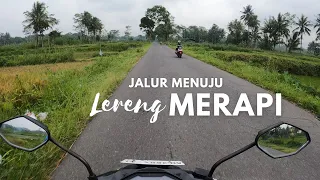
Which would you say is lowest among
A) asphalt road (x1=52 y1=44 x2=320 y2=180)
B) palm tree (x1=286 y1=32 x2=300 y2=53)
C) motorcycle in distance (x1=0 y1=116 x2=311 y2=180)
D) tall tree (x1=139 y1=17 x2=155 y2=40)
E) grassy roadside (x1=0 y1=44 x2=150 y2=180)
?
asphalt road (x1=52 y1=44 x2=320 y2=180)

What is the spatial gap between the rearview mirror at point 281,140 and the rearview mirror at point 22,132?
1062 mm

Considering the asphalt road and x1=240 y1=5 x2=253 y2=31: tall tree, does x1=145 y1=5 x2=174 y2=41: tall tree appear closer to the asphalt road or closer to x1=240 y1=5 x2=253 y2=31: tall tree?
x1=240 y1=5 x2=253 y2=31: tall tree

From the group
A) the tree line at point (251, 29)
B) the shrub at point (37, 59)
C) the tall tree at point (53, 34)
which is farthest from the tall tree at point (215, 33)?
the shrub at point (37, 59)

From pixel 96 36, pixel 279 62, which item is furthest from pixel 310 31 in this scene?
pixel 96 36

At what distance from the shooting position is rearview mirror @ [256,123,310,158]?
1.34 m

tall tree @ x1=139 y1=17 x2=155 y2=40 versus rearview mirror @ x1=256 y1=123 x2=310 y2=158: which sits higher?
tall tree @ x1=139 y1=17 x2=155 y2=40

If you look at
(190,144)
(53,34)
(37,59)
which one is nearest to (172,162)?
(190,144)

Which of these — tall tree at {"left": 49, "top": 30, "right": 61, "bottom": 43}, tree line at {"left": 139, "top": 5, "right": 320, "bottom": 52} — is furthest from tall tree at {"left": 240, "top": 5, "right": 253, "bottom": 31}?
tall tree at {"left": 49, "top": 30, "right": 61, "bottom": 43}

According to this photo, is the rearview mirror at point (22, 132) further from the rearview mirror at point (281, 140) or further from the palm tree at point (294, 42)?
the palm tree at point (294, 42)

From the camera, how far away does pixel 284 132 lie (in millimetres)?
1370

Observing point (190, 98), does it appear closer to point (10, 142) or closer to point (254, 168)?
point (254, 168)

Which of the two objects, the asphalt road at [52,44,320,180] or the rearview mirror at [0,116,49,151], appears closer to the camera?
the rearview mirror at [0,116,49,151]

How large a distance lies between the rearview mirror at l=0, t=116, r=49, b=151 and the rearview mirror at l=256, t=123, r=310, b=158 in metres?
1.06

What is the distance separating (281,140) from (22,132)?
1348mm
